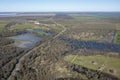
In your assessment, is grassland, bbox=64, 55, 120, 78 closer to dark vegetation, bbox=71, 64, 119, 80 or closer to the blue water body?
dark vegetation, bbox=71, 64, 119, 80

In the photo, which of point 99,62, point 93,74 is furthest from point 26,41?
point 93,74

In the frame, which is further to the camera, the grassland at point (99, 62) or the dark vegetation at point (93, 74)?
the grassland at point (99, 62)

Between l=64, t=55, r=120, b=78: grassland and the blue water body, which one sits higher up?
l=64, t=55, r=120, b=78: grassland

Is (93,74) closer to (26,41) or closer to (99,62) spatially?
(99,62)

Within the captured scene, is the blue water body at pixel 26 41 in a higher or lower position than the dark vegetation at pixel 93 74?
lower

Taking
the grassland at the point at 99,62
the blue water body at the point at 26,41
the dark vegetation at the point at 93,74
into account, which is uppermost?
the dark vegetation at the point at 93,74

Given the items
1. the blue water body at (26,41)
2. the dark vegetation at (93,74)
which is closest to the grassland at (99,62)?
the dark vegetation at (93,74)

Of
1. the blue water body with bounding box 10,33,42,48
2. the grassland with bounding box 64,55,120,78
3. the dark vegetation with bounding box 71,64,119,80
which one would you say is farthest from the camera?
the blue water body with bounding box 10,33,42,48

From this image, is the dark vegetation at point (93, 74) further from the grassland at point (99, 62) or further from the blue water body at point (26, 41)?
the blue water body at point (26, 41)

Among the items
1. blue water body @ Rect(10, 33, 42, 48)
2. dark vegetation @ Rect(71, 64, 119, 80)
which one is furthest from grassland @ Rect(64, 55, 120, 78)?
blue water body @ Rect(10, 33, 42, 48)
